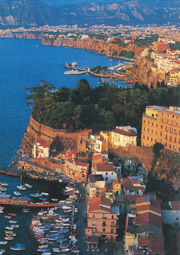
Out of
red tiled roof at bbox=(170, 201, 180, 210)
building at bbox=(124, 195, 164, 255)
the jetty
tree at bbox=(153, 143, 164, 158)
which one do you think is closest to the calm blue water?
the jetty

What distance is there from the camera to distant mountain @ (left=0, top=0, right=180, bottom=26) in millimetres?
106500

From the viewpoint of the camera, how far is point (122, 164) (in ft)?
59.1

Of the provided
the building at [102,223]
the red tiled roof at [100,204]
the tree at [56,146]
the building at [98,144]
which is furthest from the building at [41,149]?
the building at [102,223]

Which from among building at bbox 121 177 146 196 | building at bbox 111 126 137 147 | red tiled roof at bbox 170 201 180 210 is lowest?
red tiled roof at bbox 170 201 180 210

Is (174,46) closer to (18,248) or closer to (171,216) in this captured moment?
(171,216)

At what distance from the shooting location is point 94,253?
13195 millimetres

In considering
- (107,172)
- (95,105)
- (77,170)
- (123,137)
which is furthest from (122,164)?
(95,105)

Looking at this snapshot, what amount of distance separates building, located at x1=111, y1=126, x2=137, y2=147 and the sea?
8.28 feet

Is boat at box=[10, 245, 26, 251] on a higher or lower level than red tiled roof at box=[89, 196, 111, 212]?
lower

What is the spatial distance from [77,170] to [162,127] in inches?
126

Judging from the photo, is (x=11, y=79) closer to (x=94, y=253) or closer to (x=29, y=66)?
(x=29, y=66)

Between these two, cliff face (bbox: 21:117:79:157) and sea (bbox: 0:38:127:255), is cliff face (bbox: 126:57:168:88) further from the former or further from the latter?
cliff face (bbox: 21:117:79:157)

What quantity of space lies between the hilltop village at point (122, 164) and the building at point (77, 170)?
33 millimetres

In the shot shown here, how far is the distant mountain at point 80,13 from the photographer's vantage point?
106m
